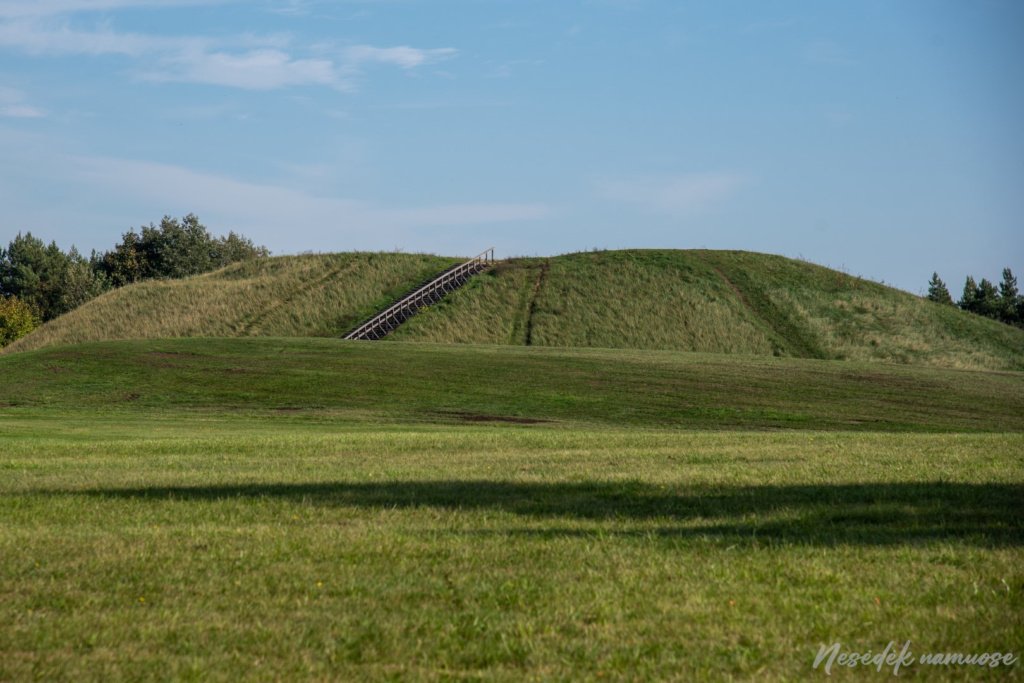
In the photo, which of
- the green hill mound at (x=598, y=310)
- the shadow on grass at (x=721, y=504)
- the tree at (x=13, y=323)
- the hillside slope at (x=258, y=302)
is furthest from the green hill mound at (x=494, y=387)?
the tree at (x=13, y=323)

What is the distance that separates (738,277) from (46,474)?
86845 millimetres

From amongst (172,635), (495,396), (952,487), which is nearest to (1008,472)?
(952,487)

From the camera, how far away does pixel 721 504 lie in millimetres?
15711

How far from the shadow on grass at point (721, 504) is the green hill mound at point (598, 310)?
64.1m

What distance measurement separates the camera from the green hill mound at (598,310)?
3359 inches

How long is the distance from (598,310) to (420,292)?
15.4 m

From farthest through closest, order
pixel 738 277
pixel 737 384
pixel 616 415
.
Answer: pixel 738 277, pixel 737 384, pixel 616 415

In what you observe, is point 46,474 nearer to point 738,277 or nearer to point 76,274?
point 738,277

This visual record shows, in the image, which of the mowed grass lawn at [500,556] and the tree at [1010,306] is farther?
the tree at [1010,306]

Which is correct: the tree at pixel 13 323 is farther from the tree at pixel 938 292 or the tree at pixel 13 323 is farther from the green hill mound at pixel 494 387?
the tree at pixel 938 292

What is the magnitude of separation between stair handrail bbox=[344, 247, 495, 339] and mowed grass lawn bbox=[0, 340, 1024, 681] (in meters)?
55.3

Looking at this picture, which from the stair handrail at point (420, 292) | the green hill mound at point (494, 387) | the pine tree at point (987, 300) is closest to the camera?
the green hill mound at point (494, 387)

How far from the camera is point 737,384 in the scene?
56500mm

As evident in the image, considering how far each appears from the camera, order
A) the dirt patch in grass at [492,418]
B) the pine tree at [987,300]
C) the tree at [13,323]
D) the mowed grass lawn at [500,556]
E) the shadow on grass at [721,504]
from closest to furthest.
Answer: the mowed grass lawn at [500,556] < the shadow on grass at [721,504] < the dirt patch in grass at [492,418] < the tree at [13,323] < the pine tree at [987,300]
